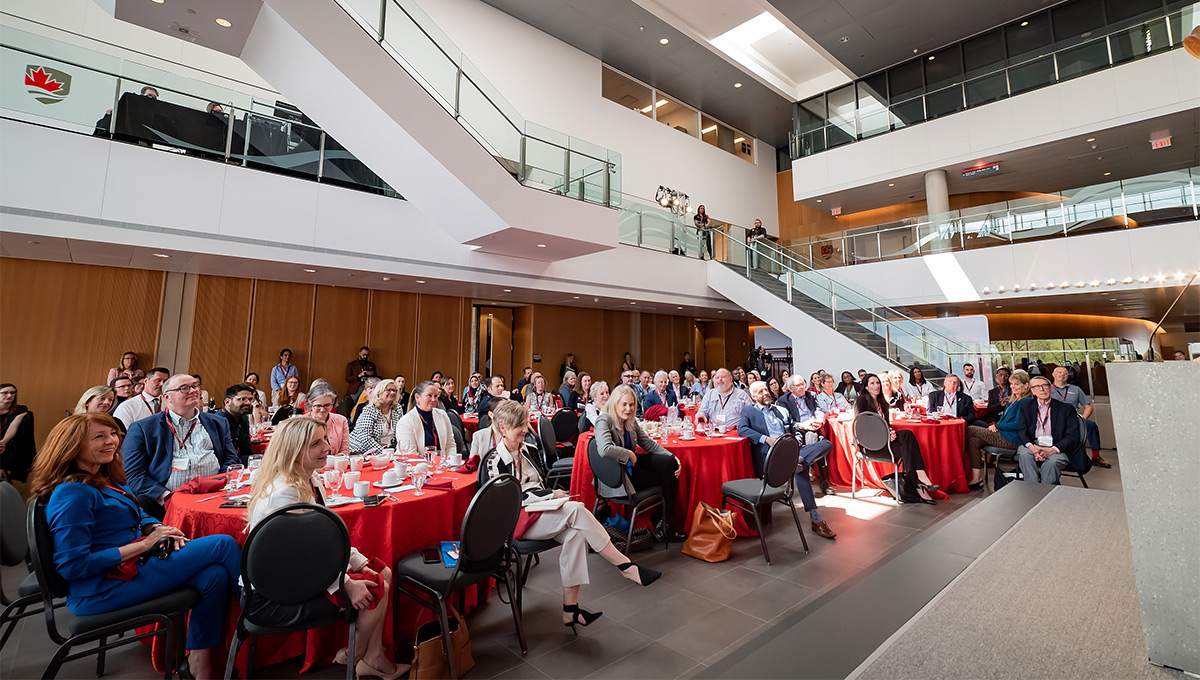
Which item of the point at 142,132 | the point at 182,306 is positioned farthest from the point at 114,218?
the point at 182,306

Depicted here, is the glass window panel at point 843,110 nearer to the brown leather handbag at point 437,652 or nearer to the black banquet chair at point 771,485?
the black banquet chair at point 771,485

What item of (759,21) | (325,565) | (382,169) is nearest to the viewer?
(325,565)

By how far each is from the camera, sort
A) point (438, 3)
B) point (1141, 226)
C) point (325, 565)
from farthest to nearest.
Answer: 1. point (438, 3)
2. point (1141, 226)
3. point (325, 565)

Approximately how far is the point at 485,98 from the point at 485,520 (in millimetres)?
6799

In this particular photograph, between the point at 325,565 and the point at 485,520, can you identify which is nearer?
the point at 325,565

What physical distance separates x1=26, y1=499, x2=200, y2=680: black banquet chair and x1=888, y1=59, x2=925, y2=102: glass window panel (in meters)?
18.0

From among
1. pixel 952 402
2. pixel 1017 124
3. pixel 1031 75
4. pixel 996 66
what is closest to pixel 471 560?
pixel 952 402

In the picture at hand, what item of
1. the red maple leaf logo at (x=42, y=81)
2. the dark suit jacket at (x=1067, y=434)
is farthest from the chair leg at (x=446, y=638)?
the red maple leaf logo at (x=42, y=81)

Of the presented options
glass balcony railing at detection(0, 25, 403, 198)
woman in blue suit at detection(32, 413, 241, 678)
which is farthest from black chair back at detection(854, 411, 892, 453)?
glass balcony railing at detection(0, 25, 403, 198)

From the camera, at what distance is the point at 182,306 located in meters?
8.56

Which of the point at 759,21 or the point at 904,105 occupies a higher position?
the point at 759,21

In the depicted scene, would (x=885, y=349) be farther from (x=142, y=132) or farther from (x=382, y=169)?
(x=142, y=132)

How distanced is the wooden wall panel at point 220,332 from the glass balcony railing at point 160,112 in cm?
265

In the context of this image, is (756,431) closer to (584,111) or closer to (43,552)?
(43,552)
